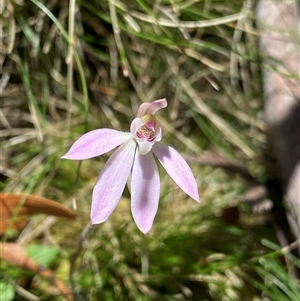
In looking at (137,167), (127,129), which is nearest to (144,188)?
(137,167)

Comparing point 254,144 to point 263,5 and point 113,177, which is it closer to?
point 263,5

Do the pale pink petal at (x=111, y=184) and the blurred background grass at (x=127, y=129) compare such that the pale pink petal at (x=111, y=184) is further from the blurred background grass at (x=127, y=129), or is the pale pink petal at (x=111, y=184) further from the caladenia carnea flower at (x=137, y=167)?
the blurred background grass at (x=127, y=129)

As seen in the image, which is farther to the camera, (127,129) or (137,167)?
(127,129)

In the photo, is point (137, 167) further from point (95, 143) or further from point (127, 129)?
point (127, 129)

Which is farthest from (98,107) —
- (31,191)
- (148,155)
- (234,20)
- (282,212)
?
(148,155)

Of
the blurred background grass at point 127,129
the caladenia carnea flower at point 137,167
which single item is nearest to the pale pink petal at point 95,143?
the caladenia carnea flower at point 137,167
